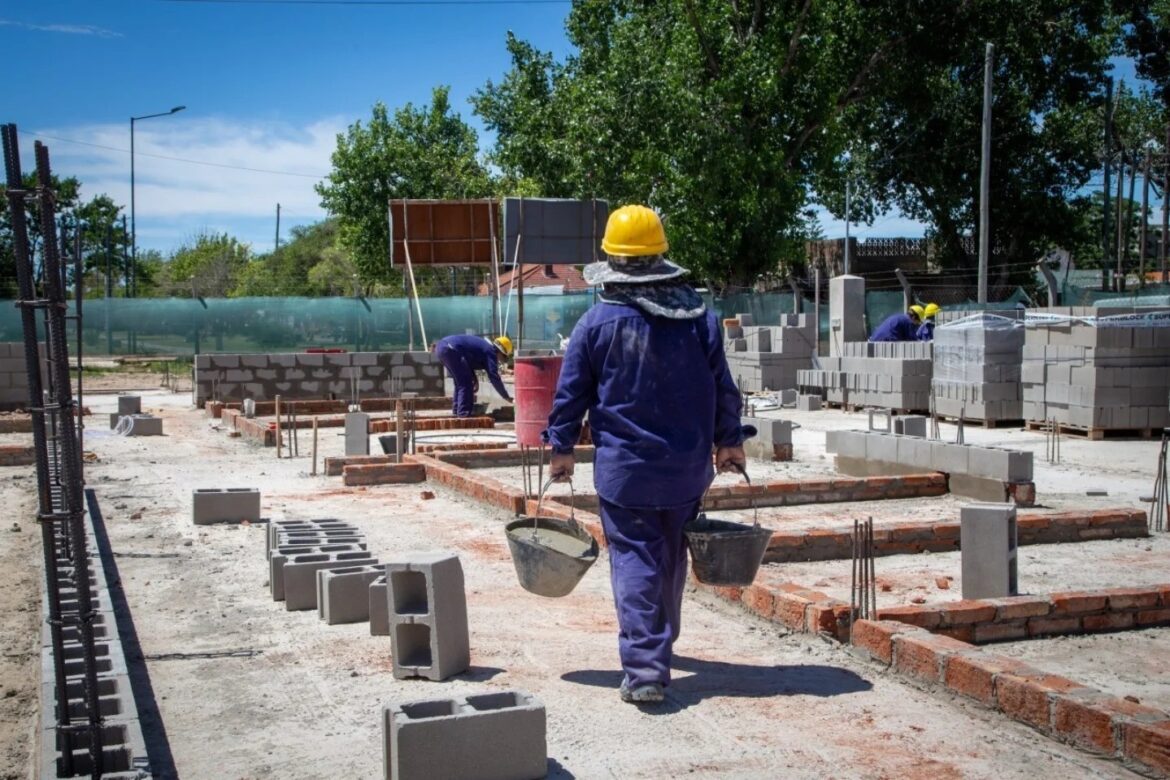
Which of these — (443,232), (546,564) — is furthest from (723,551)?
(443,232)

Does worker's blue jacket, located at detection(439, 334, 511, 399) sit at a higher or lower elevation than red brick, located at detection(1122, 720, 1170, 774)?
higher

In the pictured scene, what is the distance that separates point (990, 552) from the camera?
6359 millimetres

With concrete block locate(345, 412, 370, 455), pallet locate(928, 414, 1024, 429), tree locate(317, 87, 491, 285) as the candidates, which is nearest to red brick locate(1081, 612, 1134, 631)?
concrete block locate(345, 412, 370, 455)

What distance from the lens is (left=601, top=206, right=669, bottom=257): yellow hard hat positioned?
4684 mm

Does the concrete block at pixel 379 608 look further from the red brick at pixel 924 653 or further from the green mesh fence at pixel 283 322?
the green mesh fence at pixel 283 322

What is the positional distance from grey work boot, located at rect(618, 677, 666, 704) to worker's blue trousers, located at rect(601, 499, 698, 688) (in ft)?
0.07

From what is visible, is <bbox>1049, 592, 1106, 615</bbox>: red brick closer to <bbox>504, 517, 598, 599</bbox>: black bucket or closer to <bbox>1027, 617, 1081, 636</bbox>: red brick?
<bbox>1027, 617, 1081, 636</bbox>: red brick

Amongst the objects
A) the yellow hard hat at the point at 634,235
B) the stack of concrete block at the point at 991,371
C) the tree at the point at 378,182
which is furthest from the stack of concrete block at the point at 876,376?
the tree at the point at 378,182

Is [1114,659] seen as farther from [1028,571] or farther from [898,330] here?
[898,330]

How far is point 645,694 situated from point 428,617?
0.93 metres

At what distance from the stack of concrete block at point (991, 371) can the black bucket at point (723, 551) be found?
41.3 feet

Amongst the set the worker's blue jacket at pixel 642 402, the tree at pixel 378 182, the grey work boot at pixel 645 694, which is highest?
the tree at pixel 378 182

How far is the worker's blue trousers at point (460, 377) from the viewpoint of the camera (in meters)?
16.8

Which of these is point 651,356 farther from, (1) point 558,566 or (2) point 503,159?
(2) point 503,159
